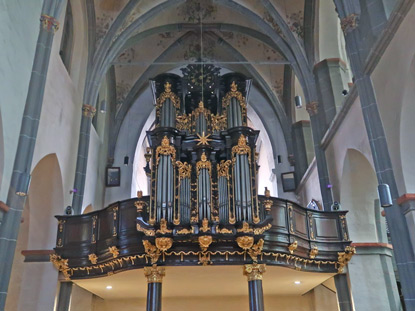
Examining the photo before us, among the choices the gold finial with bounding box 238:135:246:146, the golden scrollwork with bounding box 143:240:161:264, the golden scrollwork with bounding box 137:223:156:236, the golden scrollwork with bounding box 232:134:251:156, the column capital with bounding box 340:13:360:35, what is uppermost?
the column capital with bounding box 340:13:360:35

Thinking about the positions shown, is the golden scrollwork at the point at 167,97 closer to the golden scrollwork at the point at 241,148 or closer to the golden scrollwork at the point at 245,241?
the golden scrollwork at the point at 241,148

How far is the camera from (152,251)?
1053 cm

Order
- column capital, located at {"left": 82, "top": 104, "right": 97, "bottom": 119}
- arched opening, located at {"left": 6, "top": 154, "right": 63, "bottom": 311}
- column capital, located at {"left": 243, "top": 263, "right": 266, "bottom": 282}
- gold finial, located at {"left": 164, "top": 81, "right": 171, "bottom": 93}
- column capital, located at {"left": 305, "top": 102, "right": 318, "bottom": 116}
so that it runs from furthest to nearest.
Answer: column capital, located at {"left": 305, "top": 102, "right": 318, "bottom": 116} < column capital, located at {"left": 82, "top": 104, "right": 97, "bottom": 119} < gold finial, located at {"left": 164, "top": 81, "right": 171, "bottom": 93} < arched opening, located at {"left": 6, "top": 154, "right": 63, "bottom": 311} < column capital, located at {"left": 243, "top": 263, "right": 266, "bottom": 282}

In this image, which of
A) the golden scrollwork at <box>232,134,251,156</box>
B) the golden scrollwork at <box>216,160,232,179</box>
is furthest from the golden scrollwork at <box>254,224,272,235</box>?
the golden scrollwork at <box>232,134,251,156</box>

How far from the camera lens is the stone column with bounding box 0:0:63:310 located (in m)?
8.91

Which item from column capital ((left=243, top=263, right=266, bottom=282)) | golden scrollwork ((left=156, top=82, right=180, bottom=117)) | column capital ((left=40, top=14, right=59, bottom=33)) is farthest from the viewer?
golden scrollwork ((left=156, top=82, right=180, bottom=117))

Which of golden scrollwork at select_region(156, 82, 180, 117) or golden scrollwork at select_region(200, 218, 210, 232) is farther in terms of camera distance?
golden scrollwork at select_region(156, 82, 180, 117)

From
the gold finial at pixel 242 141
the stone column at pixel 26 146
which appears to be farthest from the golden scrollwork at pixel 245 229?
the stone column at pixel 26 146

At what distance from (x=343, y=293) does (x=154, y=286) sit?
5508 mm

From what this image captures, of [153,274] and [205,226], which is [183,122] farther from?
[153,274]

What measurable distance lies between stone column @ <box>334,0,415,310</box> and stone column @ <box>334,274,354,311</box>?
333 centimetres

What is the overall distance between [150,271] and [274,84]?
13.0 metres

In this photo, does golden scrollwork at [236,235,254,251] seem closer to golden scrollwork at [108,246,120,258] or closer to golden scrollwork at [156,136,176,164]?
golden scrollwork at [156,136,176,164]

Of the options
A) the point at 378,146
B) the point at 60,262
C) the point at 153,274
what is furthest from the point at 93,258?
the point at 378,146
